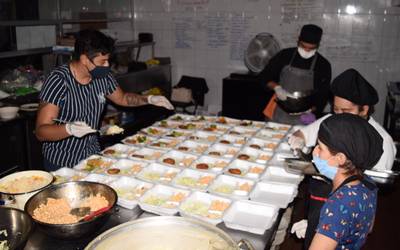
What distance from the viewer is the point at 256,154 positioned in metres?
2.97

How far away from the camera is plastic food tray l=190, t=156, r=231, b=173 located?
267 cm

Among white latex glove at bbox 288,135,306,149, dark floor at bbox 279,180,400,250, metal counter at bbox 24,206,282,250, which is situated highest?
white latex glove at bbox 288,135,306,149

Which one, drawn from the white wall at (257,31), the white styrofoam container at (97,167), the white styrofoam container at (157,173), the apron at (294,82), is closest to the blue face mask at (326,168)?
the white styrofoam container at (157,173)

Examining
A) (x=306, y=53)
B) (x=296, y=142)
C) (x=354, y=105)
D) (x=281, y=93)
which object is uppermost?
(x=306, y=53)

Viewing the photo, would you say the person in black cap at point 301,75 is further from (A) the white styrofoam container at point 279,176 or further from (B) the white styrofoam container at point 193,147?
(A) the white styrofoam container at point 279,176

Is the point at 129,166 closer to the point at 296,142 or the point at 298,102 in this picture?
the point at 296,142

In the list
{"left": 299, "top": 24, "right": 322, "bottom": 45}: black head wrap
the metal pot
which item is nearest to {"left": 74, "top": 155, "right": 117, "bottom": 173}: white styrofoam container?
the metal pot

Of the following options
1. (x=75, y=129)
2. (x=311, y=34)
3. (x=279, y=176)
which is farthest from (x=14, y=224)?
(x=311, y=34)

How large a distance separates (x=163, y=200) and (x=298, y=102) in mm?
2249

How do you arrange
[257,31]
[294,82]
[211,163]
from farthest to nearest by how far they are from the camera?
[257,31] < [294,82] < [211,163]

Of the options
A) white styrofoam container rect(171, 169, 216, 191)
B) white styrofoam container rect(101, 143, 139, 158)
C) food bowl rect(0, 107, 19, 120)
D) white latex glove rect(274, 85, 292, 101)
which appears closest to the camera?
white styrofoam container rect(171, 169, 216, 191)

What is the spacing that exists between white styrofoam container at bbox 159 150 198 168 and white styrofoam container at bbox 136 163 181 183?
0.07 meters

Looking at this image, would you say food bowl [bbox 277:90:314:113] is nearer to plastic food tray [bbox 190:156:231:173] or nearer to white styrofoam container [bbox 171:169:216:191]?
plastic food tray [bbox 190:156:231:173]

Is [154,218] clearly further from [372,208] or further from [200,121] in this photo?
[200,121]
